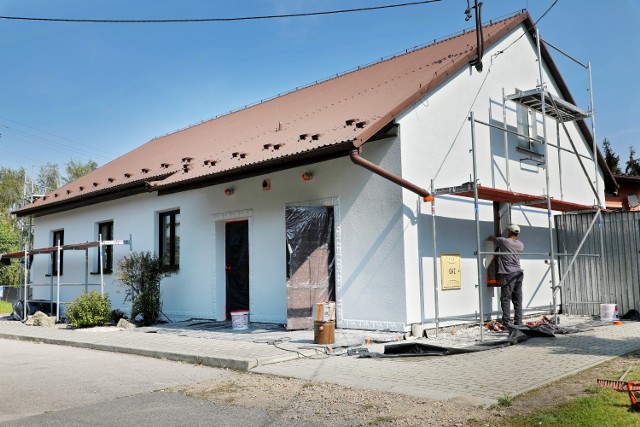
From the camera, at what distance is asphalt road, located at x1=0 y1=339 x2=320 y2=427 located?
516 cm

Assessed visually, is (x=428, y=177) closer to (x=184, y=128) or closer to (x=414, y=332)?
(x=414, y=332)

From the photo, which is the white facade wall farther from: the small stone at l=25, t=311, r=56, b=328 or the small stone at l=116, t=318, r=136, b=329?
the small stone at l=25, t=311, r=56, b=328

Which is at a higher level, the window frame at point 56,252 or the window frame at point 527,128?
the window frame at point 527,128

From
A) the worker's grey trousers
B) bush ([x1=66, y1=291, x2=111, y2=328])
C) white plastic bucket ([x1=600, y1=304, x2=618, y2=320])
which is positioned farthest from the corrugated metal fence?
bush ([x1=66, y1=291, x2=111, y2=328])

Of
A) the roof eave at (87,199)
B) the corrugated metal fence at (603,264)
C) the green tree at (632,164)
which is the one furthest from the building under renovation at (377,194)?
the green tree at (632,164)

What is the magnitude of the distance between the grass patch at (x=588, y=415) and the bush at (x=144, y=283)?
34.7 ft

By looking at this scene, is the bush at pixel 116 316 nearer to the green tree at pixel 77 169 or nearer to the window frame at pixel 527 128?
the window frame at pixel 527 128

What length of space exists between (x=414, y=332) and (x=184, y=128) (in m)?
14.5

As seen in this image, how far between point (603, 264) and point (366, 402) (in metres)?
9.54

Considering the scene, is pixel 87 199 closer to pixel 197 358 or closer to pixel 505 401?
pixel 197 358

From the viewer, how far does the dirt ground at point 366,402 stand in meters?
4.94

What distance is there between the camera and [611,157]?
1137 inches

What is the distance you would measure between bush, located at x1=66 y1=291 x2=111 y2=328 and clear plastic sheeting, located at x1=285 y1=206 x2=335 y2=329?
17.6 feet

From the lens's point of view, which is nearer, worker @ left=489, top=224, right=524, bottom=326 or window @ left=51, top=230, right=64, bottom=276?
worker @ left=489, top=224, right=524, bottom=326
